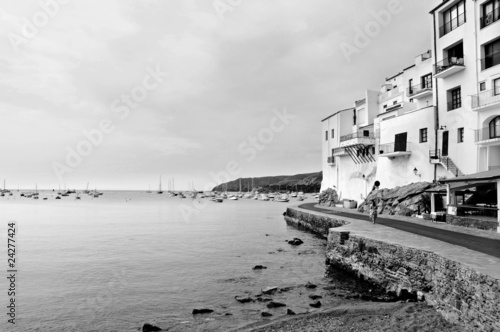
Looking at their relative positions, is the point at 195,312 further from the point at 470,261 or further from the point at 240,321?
the point at 470,261

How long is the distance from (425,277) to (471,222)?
33.3 ft

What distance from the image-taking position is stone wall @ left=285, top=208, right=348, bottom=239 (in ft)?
105

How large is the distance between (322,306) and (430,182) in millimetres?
21960

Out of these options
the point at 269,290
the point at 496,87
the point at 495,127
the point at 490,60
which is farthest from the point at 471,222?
the point at 490,60

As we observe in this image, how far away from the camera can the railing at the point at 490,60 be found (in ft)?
83.4

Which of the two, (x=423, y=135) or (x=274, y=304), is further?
(x=423, y=135)

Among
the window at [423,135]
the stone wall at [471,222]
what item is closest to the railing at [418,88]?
the window at [423,135]

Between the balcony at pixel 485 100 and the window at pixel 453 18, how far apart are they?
6.93 meters

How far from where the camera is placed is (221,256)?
2608cm

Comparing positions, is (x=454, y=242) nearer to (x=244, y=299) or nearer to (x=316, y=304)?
(x=316, y=304)

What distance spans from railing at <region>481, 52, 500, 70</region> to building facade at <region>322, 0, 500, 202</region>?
6 centimetres

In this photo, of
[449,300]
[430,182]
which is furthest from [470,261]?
[430,182]

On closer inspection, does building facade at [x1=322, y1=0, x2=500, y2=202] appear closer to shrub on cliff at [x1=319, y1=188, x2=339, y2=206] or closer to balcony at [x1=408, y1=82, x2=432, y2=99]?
balcony at [x1=408, y1=82, x2=432, y2=99]

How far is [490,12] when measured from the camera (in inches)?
1015
